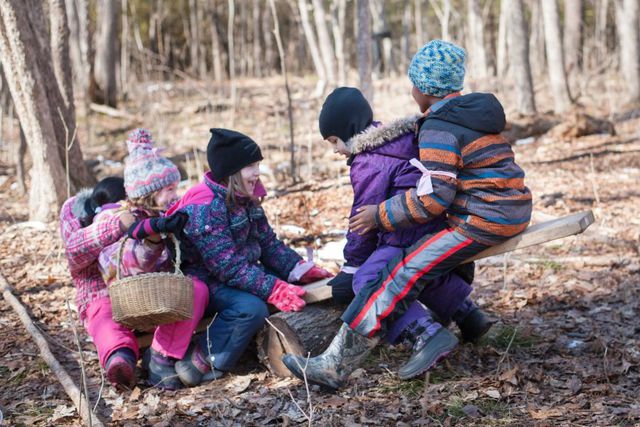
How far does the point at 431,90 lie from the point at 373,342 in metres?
1.43

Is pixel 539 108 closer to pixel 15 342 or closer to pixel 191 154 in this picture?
pixel 191 154

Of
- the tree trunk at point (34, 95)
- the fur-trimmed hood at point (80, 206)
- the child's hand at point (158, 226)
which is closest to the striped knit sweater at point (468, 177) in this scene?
the child's hand at point (158, 226)

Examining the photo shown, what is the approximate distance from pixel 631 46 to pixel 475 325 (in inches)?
495

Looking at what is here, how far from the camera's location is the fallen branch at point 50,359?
3.49m

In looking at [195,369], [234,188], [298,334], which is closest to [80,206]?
[234,188]

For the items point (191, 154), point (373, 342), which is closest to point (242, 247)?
point (373, 342)

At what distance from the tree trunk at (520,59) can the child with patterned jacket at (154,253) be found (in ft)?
33.8

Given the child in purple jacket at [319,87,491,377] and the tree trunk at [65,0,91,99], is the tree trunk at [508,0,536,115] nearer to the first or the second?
the tree trunk at [65,0,91,99]

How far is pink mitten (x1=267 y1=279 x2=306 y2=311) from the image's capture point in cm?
416

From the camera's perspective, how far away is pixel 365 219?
382 centimetres

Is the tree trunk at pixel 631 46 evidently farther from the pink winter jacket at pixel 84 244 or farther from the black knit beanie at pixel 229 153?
the pink winter jacket at pixel 84 244

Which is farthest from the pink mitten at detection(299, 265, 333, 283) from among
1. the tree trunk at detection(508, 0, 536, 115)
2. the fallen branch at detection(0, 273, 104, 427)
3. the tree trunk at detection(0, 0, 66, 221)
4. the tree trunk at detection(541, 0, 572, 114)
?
the tree trunk at detection(541, 0, 572, 114)

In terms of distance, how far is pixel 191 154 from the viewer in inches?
459

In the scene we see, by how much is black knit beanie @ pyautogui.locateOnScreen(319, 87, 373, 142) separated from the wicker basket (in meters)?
1.17
